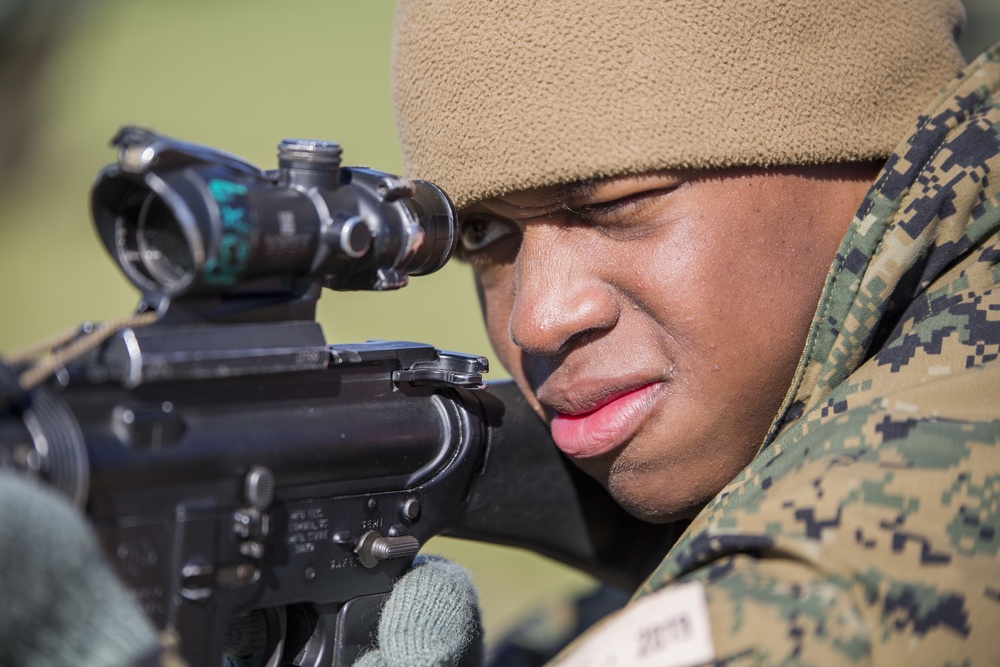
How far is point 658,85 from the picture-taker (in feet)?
5.59

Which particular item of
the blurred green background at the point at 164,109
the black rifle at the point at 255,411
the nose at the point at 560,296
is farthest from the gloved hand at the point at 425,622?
the blurred green background at the point at 164,109

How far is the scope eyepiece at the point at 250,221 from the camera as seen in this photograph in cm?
136

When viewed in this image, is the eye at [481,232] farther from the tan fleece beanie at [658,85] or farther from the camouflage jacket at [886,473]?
the camouflage jacket at [886,473]

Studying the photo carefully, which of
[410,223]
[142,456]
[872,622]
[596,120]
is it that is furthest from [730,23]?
[142,456]

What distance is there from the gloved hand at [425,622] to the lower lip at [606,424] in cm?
30

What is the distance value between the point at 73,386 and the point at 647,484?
3.15 feet

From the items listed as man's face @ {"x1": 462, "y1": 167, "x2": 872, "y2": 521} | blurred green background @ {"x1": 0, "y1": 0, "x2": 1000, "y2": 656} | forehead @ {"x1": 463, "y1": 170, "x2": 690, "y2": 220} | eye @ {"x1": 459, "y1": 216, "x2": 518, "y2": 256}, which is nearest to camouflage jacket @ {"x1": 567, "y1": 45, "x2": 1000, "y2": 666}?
man's face @ {"x1": 462, "y1": 167, "x2": 872, "y2": 521}

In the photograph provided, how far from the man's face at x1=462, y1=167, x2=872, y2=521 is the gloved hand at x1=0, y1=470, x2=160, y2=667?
816 mm

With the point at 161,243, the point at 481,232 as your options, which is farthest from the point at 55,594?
the point at 481,232

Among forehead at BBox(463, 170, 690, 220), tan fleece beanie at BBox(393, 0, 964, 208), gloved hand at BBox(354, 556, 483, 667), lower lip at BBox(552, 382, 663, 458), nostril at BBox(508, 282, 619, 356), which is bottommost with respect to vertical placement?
gloved hand at BBox(354, 556, 483, 667)

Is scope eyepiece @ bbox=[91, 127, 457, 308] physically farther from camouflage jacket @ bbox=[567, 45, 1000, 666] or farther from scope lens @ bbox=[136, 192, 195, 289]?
camouflage jacket @ bbox=[567, 45, 1000, 666]

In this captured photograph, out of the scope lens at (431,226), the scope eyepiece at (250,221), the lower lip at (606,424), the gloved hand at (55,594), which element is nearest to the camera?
the gloved hand at (55,594)

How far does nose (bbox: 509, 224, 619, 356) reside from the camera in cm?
175

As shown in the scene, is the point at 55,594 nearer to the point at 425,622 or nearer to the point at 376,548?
the point at 376,548
